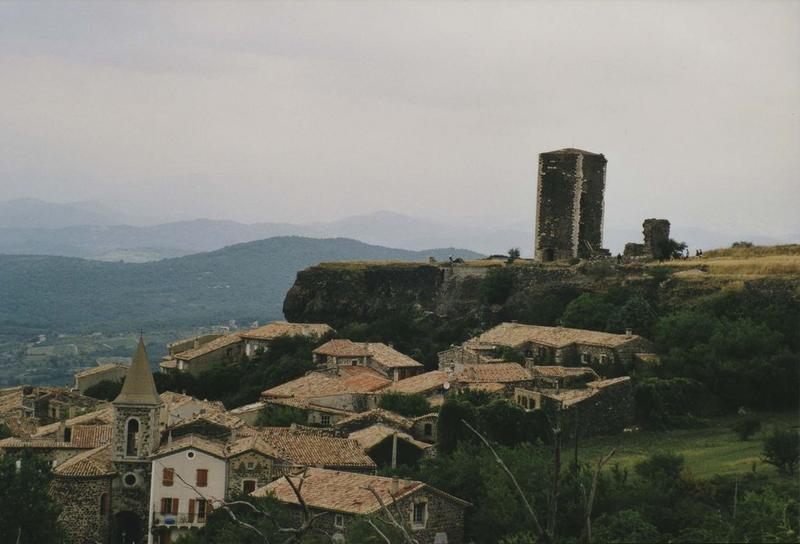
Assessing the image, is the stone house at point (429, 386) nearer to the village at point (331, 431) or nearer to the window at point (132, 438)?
the village at point (331, 431)

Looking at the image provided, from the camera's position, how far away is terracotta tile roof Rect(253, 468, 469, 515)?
30.5 m

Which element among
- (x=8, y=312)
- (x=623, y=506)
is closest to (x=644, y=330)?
(x=623, y=506)

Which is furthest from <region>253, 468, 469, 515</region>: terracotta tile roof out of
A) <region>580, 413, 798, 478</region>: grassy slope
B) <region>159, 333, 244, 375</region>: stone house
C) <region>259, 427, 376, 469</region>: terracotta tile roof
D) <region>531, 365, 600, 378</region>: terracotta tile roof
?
<region>159, 333, 244, 375</region>: stone house

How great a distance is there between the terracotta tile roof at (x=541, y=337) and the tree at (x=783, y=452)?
1325cm

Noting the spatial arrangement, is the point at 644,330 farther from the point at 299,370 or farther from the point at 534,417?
the point at 299,370

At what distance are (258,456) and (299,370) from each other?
16.0m

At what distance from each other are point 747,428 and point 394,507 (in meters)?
10.6

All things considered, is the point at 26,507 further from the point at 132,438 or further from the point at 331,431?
the point at 331,431

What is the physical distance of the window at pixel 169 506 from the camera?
123 feet

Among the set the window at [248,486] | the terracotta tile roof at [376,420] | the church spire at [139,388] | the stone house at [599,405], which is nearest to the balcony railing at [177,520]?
the window at [248,486]

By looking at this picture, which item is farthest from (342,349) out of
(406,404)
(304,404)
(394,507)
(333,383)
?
(394,507)

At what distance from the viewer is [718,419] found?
38.5 m

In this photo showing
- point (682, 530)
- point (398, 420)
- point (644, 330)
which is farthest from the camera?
point (644, 330)

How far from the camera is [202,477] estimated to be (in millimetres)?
37000
